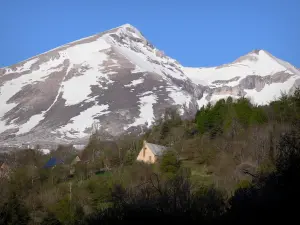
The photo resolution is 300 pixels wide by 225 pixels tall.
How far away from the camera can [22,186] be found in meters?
27.9

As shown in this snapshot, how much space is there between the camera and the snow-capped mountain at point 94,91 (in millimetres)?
118938

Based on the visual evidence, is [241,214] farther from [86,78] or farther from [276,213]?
[86,78]

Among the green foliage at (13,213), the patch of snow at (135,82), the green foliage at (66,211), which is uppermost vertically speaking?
the patch of snow at (135,82)

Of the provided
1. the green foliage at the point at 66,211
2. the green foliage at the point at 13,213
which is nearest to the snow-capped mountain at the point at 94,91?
the green foliage at the point at 66,211

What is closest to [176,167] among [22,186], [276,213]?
[22,186]

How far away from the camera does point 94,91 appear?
483ft

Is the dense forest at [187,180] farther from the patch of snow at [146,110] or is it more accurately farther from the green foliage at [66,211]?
the patch of snow at [146,110]

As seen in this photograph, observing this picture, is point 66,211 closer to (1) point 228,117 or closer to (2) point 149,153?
(2) point 149,153

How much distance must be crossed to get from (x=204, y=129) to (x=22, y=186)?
722 inches

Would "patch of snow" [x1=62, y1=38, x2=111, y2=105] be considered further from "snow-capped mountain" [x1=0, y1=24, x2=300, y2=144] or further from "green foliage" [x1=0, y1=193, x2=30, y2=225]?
"green foliage" [x1=0, y1=193, x2=30, y2=225]

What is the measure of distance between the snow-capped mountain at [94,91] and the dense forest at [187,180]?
6479cm

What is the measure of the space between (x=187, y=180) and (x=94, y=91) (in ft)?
448

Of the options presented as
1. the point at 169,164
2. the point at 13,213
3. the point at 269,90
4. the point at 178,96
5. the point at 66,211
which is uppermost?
the point at 269,90

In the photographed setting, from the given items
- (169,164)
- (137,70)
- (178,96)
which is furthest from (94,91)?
(169,164)
